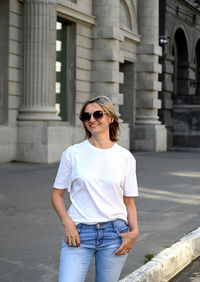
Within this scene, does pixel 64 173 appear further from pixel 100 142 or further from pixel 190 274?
pixel 190 274

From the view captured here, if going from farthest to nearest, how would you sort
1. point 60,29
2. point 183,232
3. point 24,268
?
point 60,29 < point 183,232 < point 24,268

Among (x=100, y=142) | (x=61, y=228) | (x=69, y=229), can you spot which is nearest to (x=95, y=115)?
(x=100, y=142)

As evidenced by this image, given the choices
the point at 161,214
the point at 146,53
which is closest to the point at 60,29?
the point at 146,53

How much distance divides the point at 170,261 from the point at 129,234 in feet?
6.75

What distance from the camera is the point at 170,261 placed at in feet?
15.8

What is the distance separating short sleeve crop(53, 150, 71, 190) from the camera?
291 centimetres

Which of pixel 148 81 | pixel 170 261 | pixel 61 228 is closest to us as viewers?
pixel 170 261

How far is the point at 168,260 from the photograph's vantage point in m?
4.77

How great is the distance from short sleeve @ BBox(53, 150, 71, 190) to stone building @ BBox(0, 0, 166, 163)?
470 inches

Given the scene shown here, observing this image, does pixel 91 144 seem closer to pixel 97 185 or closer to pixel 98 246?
pixel 97 185

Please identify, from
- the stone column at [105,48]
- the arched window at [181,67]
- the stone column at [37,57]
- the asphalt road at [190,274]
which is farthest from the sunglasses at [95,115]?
the arched window at [181,67]

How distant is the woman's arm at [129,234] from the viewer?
2.86 m

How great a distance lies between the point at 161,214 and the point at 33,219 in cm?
177

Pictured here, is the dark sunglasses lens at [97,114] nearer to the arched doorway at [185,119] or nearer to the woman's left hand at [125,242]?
the woman's left hand at [125,242]
